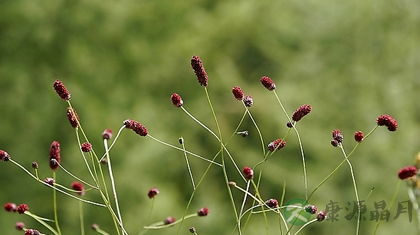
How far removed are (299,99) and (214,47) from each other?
18.4 inches

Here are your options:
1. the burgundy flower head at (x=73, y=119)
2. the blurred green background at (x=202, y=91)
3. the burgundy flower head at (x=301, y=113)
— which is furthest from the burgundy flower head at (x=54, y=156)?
the blurred green background at (x=202, y=91)

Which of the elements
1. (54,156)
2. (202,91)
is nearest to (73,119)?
(54,156)

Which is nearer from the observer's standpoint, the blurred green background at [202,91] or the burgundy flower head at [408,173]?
the burgundy flower head at [408,173]

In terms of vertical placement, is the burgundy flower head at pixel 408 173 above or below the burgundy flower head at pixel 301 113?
below

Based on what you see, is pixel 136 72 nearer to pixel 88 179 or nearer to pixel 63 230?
pixel 88 179

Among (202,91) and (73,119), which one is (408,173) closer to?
(73,119)

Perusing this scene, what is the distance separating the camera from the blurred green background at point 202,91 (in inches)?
68.2

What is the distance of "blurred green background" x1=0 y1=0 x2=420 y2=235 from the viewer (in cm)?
173

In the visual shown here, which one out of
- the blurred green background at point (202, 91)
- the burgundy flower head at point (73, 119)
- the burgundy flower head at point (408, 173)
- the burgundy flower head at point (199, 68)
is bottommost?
the burgundy flower head at point (73, 119)

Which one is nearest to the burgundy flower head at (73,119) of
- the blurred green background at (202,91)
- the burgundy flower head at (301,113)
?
the burgundy flower head at (301,113)

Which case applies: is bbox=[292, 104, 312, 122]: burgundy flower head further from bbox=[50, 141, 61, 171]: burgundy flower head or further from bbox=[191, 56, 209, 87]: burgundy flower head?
bbox=[50, 141, 61, 171]: burgundy flower head

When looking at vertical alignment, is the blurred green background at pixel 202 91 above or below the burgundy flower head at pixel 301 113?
above

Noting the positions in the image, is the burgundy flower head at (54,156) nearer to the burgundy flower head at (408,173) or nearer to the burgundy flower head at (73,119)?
the burgundy flower head at (73,119)

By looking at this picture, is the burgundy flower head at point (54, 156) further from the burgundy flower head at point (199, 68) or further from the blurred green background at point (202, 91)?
the blurred green background at point (202, 91)
